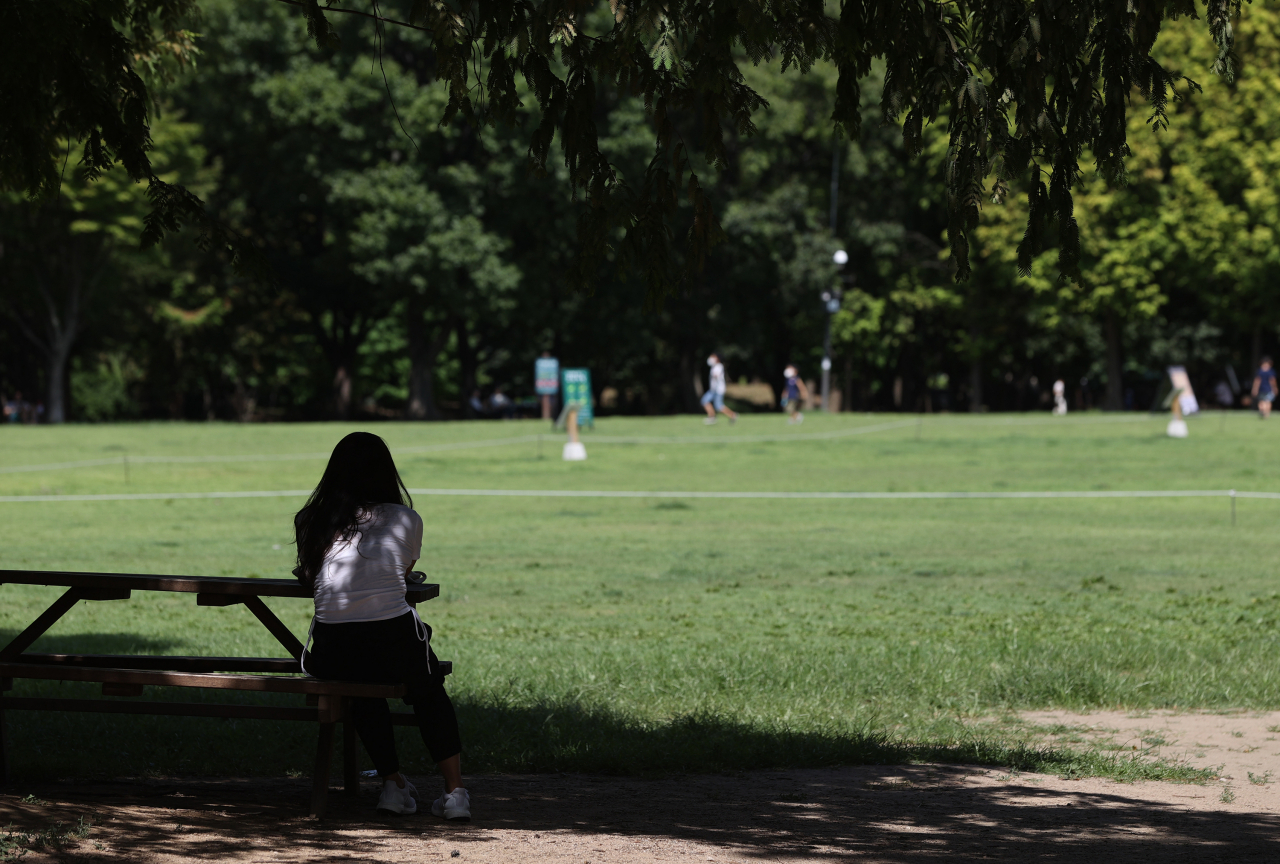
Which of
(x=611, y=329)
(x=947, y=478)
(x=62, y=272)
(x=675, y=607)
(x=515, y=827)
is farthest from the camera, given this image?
(x=611, y=329)

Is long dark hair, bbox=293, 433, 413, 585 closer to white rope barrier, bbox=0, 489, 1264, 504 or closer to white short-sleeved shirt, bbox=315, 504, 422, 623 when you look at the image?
white short-sleeved shirt, bbox=315, 504, 422, 623

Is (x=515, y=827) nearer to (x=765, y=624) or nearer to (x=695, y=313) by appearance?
(x=765, y=624)

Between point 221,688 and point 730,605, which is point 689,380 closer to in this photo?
point 730,605

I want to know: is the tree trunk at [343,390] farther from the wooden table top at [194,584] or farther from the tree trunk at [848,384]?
the wooden table top at [194,584]

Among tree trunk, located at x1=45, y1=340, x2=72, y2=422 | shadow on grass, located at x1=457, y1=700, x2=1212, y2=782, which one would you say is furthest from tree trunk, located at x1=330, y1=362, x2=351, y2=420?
shadow on grass, located at x1=457, y1=700, x2=1212, y2=782

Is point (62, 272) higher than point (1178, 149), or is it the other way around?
point (1178, 149)

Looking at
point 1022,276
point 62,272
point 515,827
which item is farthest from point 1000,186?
point 62,272

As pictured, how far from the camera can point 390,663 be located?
17.8 ft

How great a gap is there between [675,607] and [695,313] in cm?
4543

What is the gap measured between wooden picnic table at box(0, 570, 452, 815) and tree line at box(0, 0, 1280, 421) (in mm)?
34921

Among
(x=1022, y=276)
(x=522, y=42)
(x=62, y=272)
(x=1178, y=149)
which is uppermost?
(x=1178, y=149)

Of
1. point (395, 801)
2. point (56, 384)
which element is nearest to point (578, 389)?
point (56, 384)

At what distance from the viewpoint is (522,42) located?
16.6 ft

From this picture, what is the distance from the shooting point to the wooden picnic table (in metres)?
5.33
